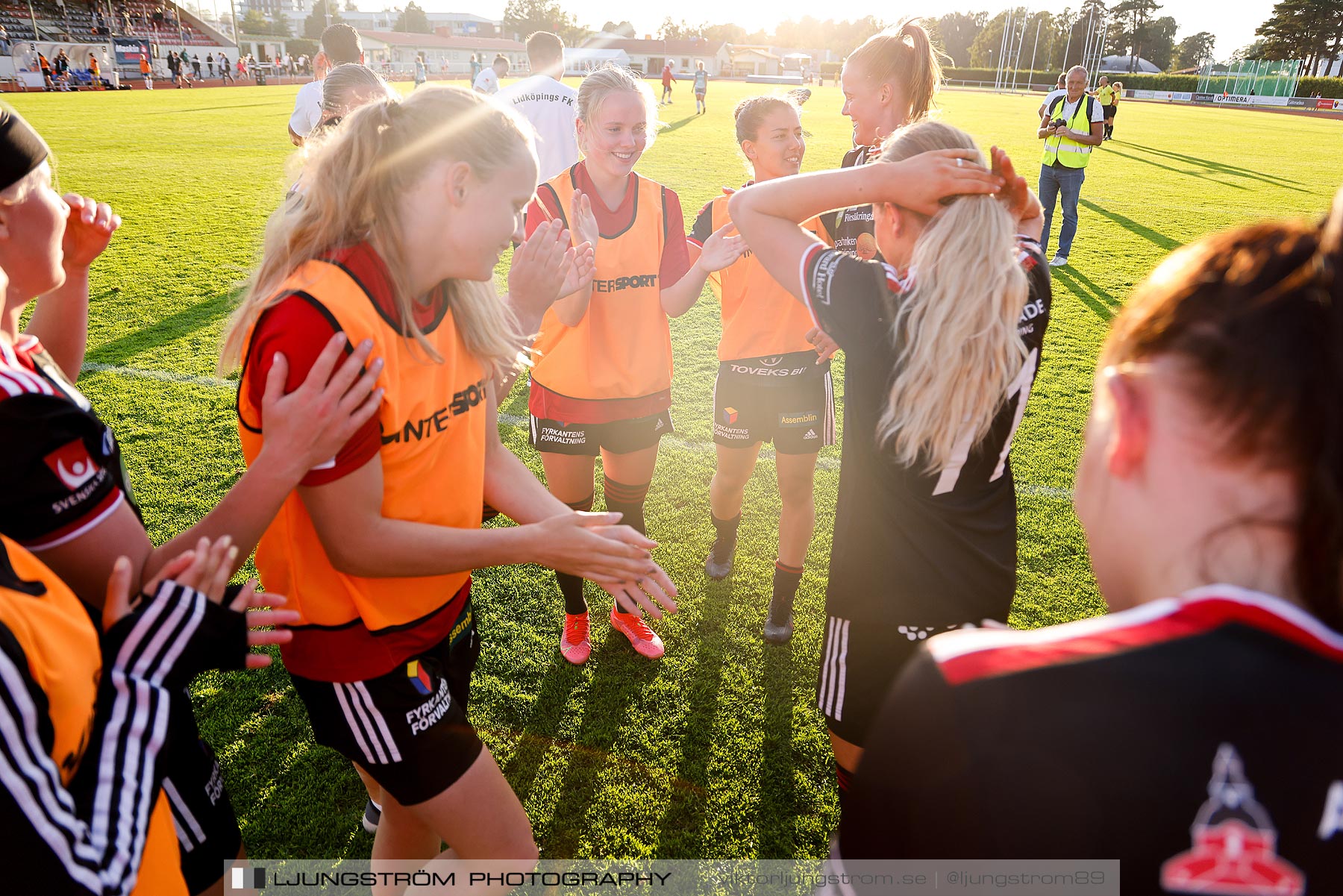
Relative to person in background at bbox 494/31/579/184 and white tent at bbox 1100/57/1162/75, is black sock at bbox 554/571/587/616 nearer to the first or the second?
person in background at bbox 494/31/579/184

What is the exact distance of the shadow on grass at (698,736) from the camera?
276cm

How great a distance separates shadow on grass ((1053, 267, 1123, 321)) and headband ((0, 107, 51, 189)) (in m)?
9.07

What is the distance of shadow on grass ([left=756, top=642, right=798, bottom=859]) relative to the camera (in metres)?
2.75

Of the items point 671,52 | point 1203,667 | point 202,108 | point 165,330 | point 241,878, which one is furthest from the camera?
point 671,52

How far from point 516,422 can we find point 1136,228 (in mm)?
11654

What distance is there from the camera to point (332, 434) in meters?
1.54

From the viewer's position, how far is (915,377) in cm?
178

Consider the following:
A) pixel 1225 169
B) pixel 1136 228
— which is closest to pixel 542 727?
pixel 1136 228

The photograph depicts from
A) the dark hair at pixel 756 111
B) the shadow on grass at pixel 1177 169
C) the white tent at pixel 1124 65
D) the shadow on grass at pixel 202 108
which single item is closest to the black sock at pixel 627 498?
the dark hair at pixel 756 111

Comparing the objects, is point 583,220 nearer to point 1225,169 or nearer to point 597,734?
point 597,734

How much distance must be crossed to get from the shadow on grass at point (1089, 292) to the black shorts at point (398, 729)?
8574mm

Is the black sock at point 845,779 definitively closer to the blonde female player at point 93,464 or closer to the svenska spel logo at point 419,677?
the svenska spel logo at point 419,677

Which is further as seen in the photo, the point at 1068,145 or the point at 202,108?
the point at 202,108

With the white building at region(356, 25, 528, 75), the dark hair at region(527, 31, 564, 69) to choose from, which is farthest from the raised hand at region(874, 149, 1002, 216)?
the white building at region(356, 25, 528, 75)
